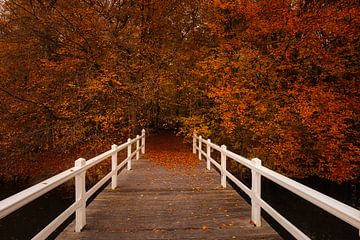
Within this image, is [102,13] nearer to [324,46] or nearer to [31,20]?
[31,20]

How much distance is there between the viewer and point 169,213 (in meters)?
6.05

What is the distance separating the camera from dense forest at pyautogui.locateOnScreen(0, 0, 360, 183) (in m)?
12.6

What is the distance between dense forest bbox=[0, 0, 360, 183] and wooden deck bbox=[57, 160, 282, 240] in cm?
588

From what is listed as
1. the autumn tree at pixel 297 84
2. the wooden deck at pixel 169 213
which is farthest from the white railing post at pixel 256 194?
the autumn tree at pixel 297 84

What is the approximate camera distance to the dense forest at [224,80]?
1265 centimetres

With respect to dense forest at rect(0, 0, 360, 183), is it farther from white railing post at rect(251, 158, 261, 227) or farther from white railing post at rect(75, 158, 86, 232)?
white railing post at rect(75, 158, 86, 232)

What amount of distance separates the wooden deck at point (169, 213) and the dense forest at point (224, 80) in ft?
19.3

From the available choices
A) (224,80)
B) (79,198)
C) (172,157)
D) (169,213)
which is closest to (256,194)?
(169,213)

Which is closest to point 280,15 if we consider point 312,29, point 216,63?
point 312,29

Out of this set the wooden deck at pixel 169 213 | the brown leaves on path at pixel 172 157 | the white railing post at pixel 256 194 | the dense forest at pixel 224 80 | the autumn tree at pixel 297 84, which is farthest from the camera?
the brown leaves on path at pixel 172 157

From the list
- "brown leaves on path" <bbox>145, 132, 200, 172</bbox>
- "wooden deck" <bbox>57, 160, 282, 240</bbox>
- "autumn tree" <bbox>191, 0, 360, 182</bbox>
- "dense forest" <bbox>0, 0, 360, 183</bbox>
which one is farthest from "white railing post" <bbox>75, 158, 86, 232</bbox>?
"autumn tree" <bbox>191, 0, 360, 182</bbox>

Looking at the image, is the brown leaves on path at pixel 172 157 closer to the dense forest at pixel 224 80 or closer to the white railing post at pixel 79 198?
the dense forest at pixel 224 80

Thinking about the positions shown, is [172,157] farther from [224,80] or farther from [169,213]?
[169,213]

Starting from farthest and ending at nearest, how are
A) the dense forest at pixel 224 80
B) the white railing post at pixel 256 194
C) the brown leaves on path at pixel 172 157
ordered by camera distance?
1. the brown leaves on path at pixel 172 157
2. the dense forest at pixel 224 80
3. the white railing post at pixel 256 194
